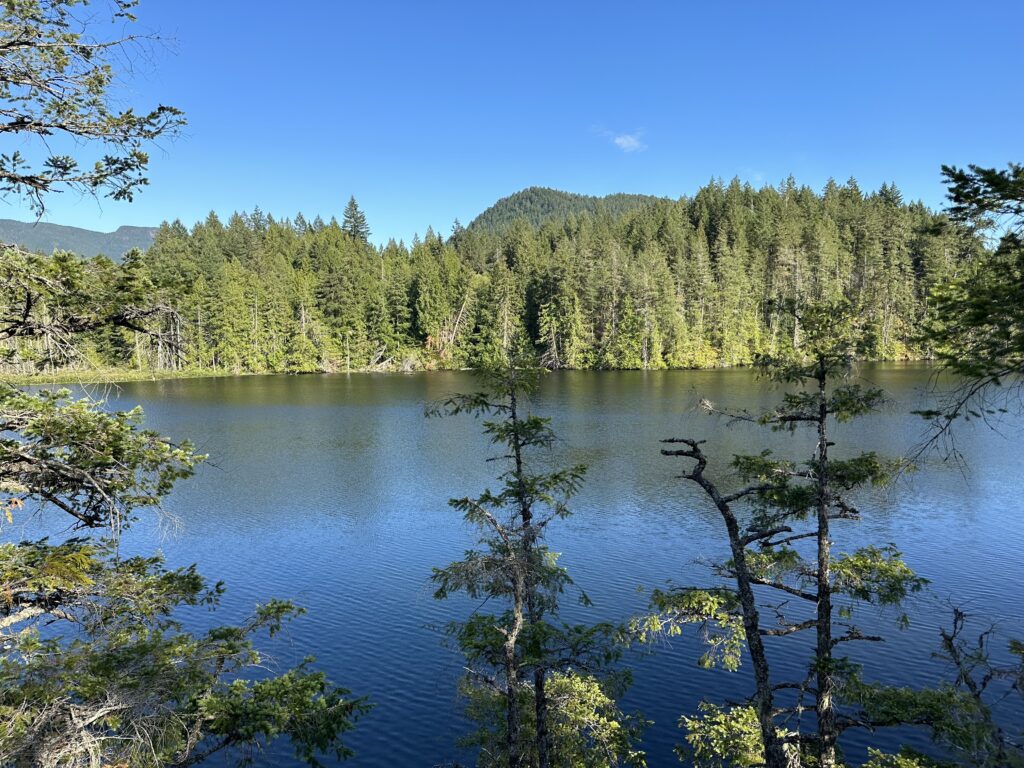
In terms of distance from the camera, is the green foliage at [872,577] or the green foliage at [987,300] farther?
the green foliage at [872,577]

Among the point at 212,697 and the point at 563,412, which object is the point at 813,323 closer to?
the point at 212,697

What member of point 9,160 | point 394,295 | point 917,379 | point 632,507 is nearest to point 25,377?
point 9,160

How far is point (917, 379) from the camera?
5769cm

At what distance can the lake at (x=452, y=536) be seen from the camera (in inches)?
557

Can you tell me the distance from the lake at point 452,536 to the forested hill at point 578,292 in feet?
122

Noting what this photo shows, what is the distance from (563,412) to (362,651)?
33.0 m

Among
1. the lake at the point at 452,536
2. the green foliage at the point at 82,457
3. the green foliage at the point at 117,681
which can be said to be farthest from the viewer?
the lake at the point at 452,536

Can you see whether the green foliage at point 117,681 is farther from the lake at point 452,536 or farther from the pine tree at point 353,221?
the pine tree at point 353,221

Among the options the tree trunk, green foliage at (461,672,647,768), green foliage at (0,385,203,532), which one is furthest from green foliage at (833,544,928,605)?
green foliage at (0,385,203,532)

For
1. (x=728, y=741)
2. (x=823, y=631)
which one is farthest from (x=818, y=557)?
(x=728, y=741)

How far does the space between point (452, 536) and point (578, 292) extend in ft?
214

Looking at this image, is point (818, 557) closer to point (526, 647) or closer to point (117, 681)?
point (526, 647)

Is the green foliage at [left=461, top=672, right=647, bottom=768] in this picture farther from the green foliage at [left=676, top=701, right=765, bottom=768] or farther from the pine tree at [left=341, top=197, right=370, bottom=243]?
the pine tree at [left=341, top=197, right=370, bottom=243]

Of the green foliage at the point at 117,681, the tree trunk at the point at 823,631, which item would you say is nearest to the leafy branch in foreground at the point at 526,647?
the green foliage at the point at 117,681
